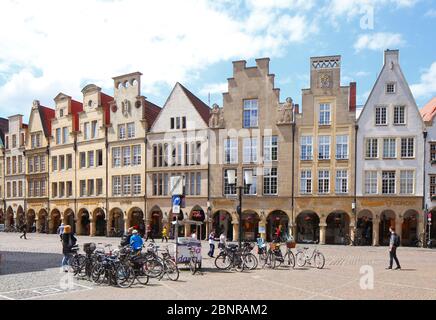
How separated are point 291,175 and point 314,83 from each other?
8.86 m

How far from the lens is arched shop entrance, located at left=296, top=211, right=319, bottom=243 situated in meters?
40.5

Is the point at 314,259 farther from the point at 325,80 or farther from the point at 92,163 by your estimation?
the point at 92,163

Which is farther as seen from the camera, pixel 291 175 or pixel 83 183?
pixel 83 183

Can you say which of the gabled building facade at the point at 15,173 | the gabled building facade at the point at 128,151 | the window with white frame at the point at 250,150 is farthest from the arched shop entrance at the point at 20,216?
the window with white frame at the point at 250,150

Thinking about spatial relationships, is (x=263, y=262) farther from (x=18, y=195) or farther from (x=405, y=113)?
(x=18, y=195)

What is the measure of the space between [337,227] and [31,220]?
132 feet

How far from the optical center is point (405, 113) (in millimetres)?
37000

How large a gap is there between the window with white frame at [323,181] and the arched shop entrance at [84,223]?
27836mm

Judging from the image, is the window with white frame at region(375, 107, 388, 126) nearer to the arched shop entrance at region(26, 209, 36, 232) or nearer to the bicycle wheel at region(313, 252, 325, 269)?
the bicycle wheel at region(313, 252, 325, 269)

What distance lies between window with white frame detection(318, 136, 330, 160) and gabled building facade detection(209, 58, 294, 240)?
8.76ft

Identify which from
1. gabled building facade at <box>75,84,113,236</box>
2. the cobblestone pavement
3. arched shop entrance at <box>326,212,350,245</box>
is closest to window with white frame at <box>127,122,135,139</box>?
gabled building facade at <box>75,84,113,236</box>

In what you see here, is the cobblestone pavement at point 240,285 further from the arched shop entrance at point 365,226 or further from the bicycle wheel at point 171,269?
the arched shop entrance at point 365,226

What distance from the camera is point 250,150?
4088cm

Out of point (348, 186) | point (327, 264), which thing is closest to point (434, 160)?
point (348, 186)
